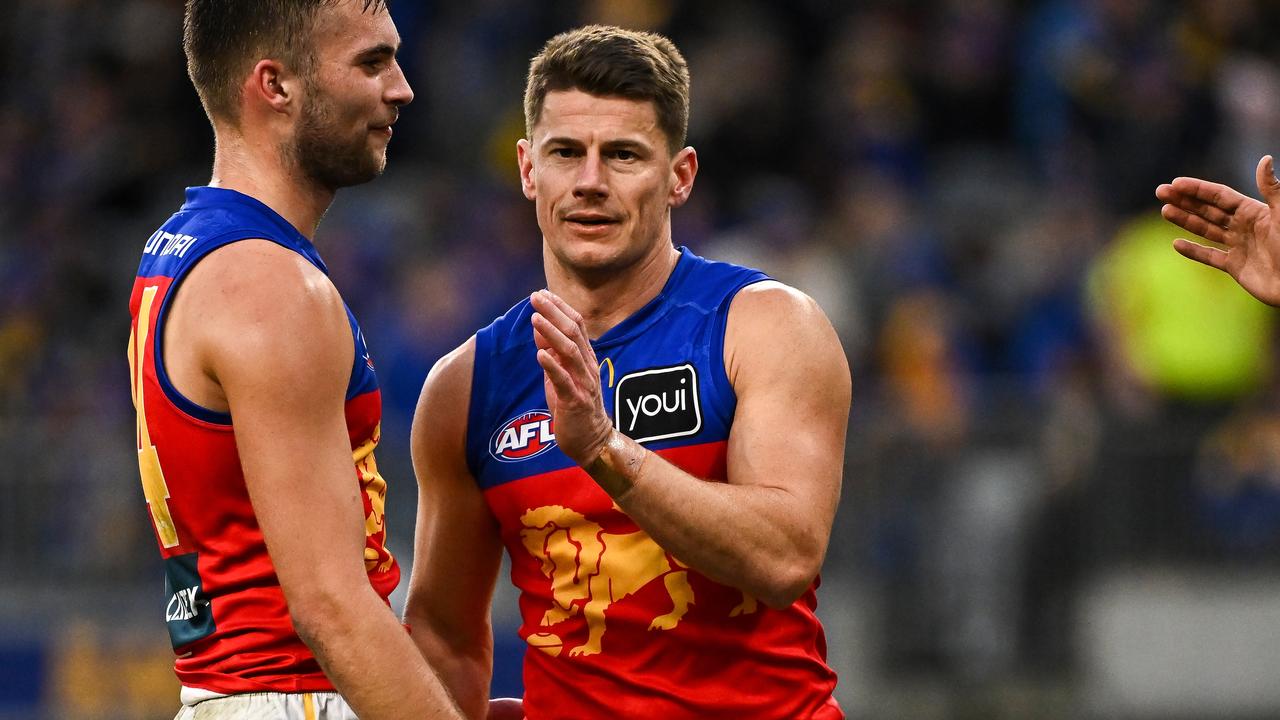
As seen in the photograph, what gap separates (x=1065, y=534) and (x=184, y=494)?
24.0 ft

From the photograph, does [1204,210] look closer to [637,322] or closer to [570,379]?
[637,322]

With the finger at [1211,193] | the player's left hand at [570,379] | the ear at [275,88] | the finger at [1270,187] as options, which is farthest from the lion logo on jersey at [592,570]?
the finger at [1270,187]

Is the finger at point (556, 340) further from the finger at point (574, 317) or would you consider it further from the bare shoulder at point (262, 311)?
the bare shoulder at point (262, 311)

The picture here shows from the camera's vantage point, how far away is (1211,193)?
4680 millimetres

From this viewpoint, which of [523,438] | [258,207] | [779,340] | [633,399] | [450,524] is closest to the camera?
[258,207]

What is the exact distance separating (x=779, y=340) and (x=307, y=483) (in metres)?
1.29

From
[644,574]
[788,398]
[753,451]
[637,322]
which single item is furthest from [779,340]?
[644,574]

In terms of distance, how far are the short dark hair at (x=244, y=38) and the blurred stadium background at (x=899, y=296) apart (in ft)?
21.8

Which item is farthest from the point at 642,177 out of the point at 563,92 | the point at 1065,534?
the point at 1065,534

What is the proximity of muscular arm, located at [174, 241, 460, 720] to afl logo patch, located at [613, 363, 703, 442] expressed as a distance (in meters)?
0.92

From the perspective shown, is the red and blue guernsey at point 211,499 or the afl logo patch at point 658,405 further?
the afl logo patch at point 658,405

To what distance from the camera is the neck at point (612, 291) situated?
475 cm

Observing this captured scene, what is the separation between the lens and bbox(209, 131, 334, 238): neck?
4.20 metres

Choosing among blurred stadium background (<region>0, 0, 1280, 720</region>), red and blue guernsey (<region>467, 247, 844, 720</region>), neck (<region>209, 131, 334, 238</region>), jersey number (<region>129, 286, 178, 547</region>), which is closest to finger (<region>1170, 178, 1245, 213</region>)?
red and blue guernsey (<region>467, 247, 844, 720</region>)
